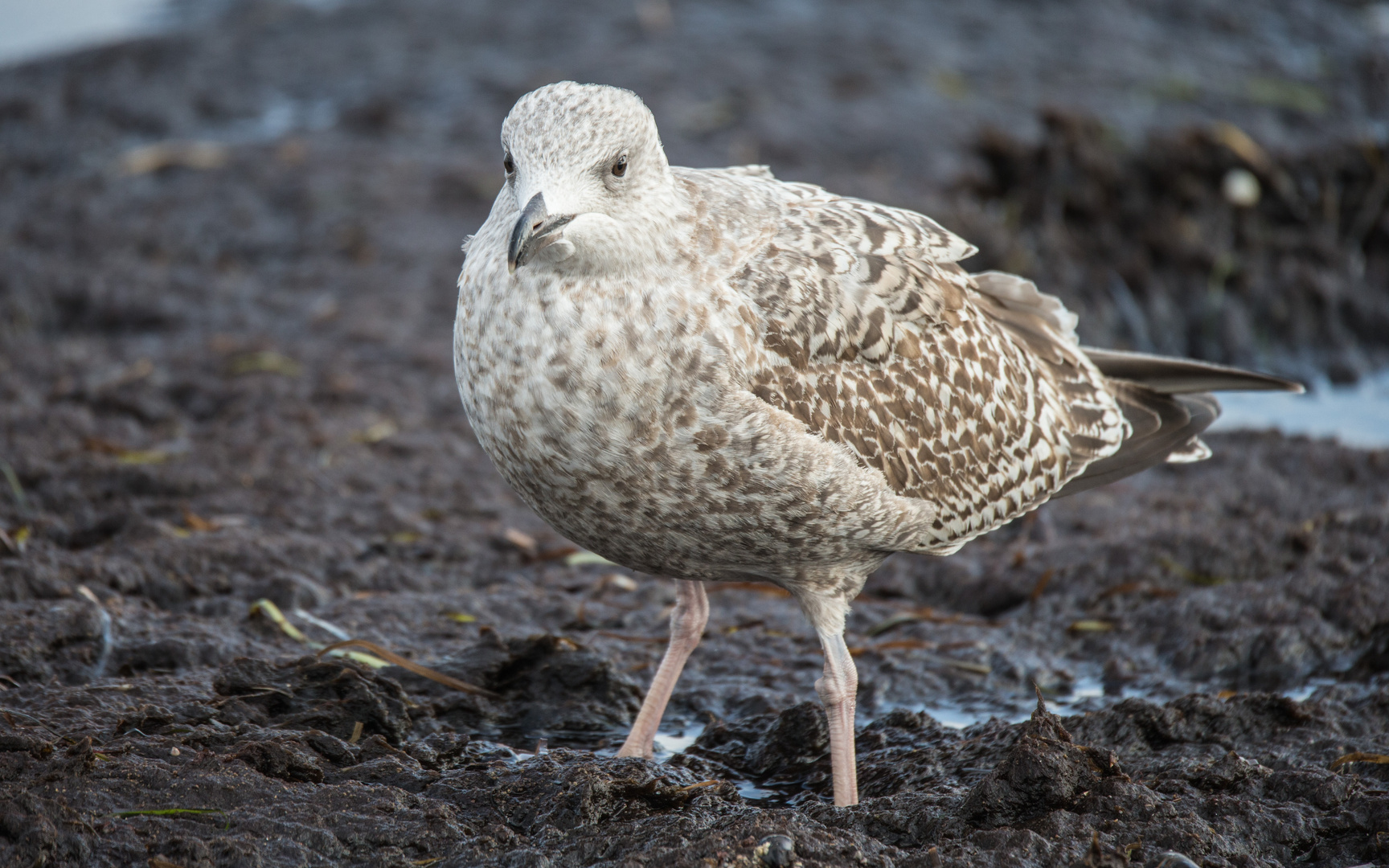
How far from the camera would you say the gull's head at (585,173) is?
151 inches

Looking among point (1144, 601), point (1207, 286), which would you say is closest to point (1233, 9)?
point (1207, 286)

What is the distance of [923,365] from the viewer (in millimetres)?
4535

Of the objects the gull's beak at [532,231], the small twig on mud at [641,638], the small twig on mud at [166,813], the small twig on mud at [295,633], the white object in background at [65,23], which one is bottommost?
the small twig on mud at [641,638]

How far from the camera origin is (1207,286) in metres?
9.65

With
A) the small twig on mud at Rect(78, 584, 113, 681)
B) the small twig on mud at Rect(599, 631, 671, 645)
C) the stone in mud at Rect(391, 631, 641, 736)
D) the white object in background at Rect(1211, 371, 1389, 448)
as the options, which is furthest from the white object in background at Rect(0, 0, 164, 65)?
the white object in background at Rect(1211, 371, 1389, 448)

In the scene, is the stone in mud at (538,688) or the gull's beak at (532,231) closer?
the gull's beak at (532,231)

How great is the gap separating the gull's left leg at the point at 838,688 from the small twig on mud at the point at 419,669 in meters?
1.18

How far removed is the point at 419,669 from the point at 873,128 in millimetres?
8086

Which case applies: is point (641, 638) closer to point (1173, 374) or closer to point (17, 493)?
point (1173, 374)

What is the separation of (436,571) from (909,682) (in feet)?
6.91

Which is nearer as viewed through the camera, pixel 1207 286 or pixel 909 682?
pixel 909 682

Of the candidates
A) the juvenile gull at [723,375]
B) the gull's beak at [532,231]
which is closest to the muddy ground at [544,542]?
the juvenile gull at [723,375]

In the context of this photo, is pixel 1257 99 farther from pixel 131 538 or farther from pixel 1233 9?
pixel 131 538

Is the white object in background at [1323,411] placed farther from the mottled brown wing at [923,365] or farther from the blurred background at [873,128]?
the mottled brown wing at [923,365]
